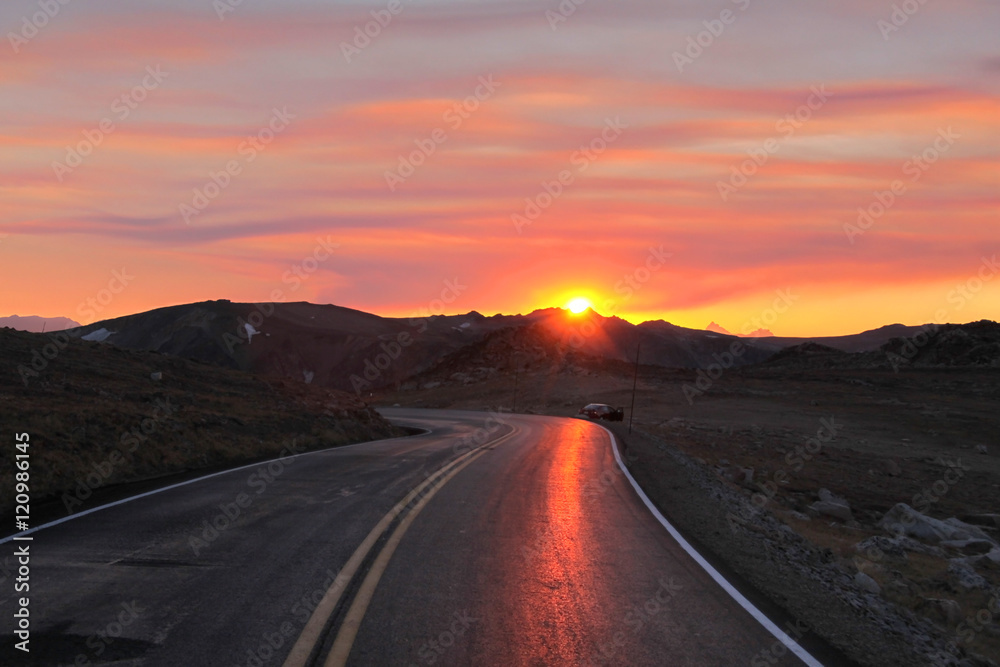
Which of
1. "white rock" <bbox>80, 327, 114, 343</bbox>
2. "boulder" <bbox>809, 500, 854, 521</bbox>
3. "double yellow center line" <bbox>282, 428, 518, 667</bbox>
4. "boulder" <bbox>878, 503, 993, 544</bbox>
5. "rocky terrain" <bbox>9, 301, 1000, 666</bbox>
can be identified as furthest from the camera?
"white rock" <bbox>80, 327, 114, 343</bbox>

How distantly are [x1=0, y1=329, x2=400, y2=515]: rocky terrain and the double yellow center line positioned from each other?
15.5 feet

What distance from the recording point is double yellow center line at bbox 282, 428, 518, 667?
210 inches

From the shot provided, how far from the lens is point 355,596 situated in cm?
675

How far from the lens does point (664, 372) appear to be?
99.4 m

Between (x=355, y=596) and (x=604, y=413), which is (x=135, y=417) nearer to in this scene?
(x=355, y=596)

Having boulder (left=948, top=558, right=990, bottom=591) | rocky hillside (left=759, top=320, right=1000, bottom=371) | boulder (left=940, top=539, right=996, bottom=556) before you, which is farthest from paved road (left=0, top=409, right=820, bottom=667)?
rocky hillside (left=759, top=320, right=1000, bottom=371)

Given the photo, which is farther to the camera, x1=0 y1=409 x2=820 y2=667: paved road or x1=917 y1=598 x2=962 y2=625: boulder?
x1=917 y1=598 x2=962 y2=625: boulder

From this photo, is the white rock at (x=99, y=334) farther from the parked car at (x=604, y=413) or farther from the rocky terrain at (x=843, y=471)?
the parked car at (x=604, y=413)

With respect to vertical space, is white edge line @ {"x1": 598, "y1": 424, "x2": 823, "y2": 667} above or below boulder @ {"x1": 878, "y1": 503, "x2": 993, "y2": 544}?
above

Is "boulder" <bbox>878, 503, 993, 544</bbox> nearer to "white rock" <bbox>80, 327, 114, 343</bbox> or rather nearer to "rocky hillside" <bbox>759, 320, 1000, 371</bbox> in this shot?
"rocky hillside" <bbox>759, 320, 1000, 371</bbox>

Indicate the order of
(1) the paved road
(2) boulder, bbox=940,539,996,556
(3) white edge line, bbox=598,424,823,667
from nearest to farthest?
1. (1) the paved road
2. (3) white edge line, bbox=598,424,823,667
3. (2) boulder, bbox=940,539,996,556

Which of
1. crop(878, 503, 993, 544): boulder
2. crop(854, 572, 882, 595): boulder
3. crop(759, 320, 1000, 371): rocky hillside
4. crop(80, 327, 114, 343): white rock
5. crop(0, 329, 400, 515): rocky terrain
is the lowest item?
crop(878, 503, 993, 544): boulder

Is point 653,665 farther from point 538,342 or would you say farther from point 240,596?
point 538,342

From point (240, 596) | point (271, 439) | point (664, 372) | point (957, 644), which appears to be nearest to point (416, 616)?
point (240, 596)
